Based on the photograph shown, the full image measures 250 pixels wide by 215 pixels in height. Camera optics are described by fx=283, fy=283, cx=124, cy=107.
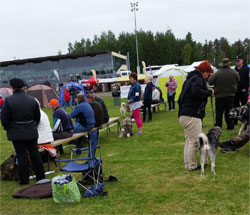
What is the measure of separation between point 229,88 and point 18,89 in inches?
190

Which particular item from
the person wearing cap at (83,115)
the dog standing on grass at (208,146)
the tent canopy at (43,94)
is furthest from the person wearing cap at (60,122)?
the tent canopy at (43,94)

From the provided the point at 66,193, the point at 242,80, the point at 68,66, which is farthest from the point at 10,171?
the point at 68,66

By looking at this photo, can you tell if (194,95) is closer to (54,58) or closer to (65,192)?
(65,192)

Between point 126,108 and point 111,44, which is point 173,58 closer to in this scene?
point 111,44

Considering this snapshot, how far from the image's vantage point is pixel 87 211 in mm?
3453

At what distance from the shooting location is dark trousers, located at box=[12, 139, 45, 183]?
459 cm

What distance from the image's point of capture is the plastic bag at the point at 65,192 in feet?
12.0

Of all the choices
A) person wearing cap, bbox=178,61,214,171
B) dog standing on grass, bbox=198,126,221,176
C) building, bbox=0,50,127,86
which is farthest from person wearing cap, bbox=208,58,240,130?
building, bbox=0,50,127,86

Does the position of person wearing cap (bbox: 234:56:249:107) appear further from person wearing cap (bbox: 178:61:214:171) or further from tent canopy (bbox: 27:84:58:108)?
tent canopy (bbox: 27:84:58:108)

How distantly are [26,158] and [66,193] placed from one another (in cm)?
133

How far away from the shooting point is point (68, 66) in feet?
181

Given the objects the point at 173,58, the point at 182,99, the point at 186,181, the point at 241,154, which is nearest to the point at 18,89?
the point at 182,99

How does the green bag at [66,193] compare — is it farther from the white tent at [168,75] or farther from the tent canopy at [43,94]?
the tent canopy at [43,94]

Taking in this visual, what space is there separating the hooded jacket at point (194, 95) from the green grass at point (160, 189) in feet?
3.25
